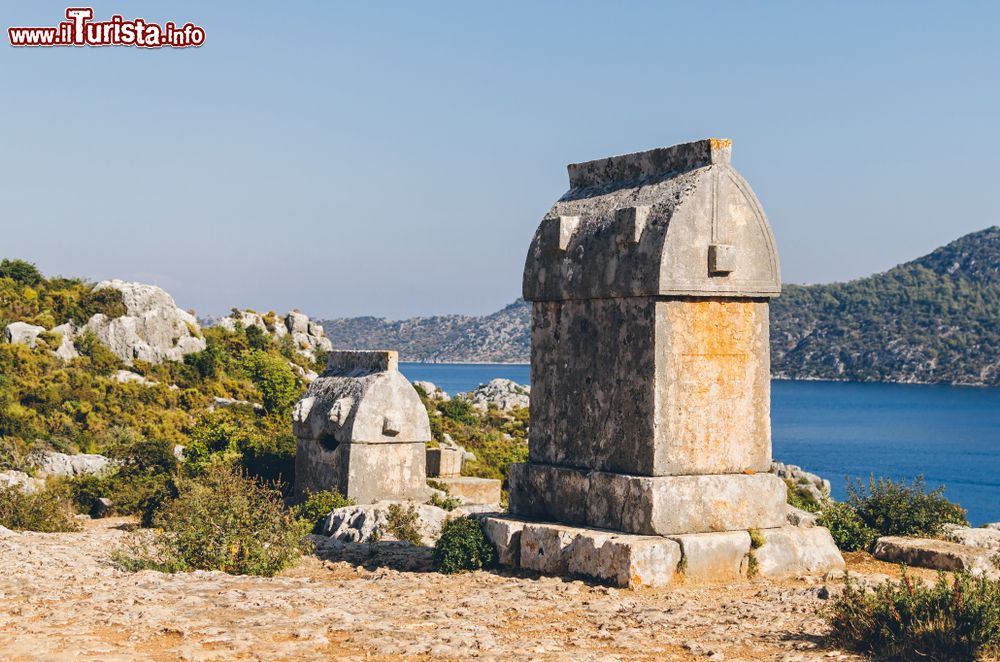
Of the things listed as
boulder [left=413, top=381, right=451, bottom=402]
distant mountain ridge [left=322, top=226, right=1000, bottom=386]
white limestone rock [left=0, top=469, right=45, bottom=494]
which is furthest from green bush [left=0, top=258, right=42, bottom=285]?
distant mountain ridge [left=322, top=226, right=1000, bottom=386]

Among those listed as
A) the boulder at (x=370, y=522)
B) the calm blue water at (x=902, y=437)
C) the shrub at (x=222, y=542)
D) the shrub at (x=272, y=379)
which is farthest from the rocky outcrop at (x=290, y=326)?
the shrub at (x=222, y=542)

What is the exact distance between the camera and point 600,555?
8.58 metres

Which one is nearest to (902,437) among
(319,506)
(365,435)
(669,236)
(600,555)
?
(365,435)

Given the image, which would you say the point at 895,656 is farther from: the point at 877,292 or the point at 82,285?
the point at 877,292

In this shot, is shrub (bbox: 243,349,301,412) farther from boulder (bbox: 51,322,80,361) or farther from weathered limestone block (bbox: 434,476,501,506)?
weathered limestone block (bbox: 434,476,501,506)

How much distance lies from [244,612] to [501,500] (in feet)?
36.6

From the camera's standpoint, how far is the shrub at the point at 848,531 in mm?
10125

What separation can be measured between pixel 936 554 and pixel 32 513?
33.2 feet

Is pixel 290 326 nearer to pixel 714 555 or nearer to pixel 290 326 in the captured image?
pixel 290 326

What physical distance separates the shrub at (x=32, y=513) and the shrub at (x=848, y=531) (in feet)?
29.6

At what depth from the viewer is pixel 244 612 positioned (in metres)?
7.20

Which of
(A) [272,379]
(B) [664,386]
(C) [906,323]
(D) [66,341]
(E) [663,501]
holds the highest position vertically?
(C) [906,323]

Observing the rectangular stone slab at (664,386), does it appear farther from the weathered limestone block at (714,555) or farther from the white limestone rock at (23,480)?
the white limestone rock at (23,480)

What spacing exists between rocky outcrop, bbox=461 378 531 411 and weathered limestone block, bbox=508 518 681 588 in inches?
1289
